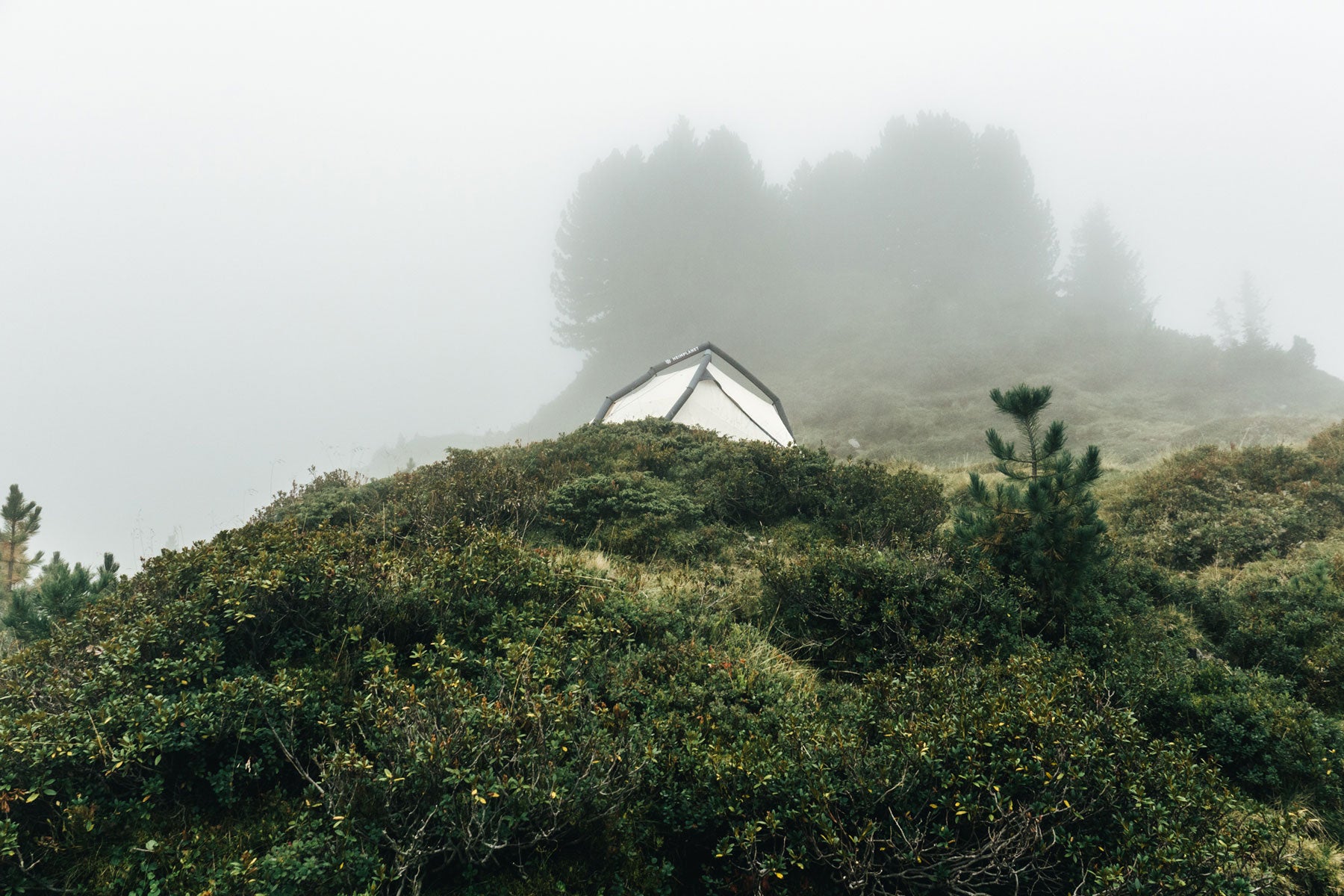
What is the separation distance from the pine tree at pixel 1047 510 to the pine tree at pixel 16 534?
46.3ft

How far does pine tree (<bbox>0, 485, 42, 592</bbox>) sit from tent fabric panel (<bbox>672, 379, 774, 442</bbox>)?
1219 centimetres

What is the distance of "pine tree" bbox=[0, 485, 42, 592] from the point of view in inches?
384

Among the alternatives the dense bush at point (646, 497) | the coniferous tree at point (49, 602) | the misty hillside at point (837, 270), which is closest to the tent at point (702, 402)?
the dense bush at point (646, 497)

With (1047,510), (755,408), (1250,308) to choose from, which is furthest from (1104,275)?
(1047,510)

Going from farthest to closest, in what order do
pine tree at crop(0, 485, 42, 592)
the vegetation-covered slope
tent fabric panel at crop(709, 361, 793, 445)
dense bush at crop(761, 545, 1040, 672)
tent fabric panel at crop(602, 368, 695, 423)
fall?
tent fabric panel at crop(709, 361, 793, 445) < tent fabric panel at crop(602, 368, 695, 423) < pine tree at crop(0, 485, 42, 592) < dense bush at crop(761, 545, 1040, 672) < the vegetation-covered slope

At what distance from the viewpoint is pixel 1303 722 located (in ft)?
14.9

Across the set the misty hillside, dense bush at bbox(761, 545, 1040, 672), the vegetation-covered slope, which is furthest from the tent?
the misty hillside

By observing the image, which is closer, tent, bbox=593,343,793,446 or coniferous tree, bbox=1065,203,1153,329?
tent, bbox=593,343,793,446

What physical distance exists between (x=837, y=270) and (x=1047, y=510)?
54832 mm

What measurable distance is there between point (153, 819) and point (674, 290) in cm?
5231

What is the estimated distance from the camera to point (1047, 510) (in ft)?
20.3

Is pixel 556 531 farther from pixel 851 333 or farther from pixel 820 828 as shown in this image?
pixel 851 333

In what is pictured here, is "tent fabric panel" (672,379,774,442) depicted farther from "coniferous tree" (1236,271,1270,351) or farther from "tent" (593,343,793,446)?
"coniferous tree" (1236,271,1270,351)

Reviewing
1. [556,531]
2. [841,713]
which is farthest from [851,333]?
[841,713]
